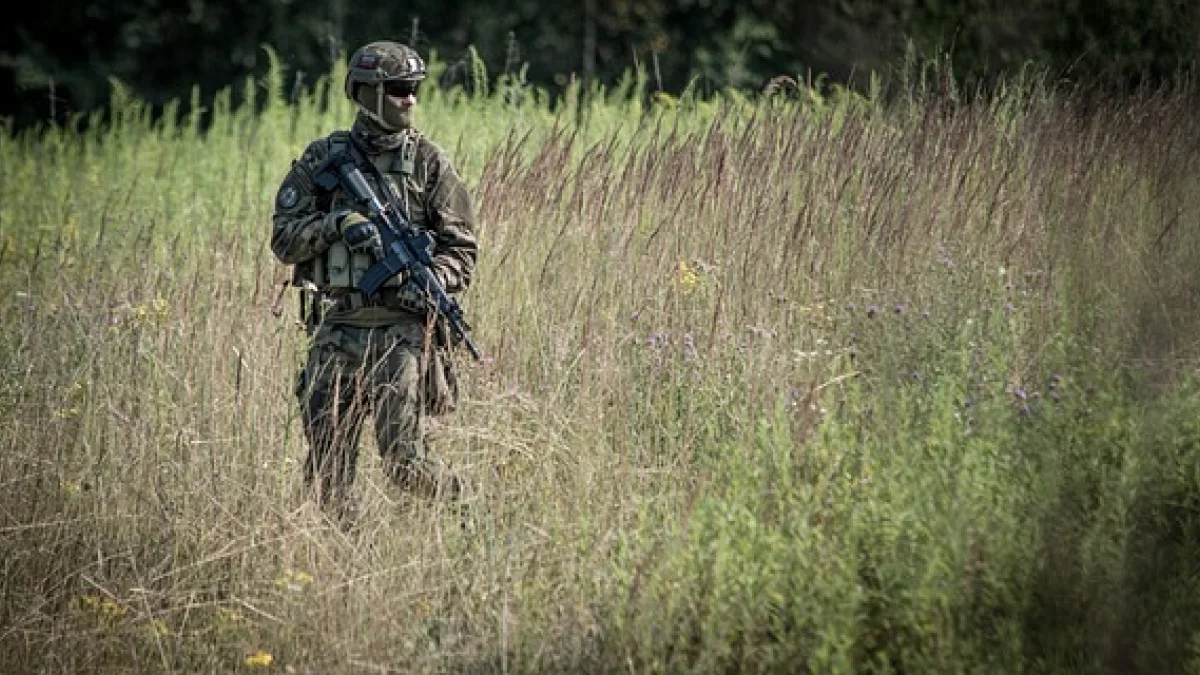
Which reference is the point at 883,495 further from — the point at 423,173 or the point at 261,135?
the point at 261,135

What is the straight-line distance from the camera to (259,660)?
5762 mm

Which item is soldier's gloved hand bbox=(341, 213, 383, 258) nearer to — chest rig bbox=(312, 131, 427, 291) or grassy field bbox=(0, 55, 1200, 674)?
chest rig bbox=(312, 131, 427, 291)

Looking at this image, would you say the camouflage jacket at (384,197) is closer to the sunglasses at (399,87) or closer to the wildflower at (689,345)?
the sunglasses at (399,87)

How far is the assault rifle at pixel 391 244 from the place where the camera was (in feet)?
20.6

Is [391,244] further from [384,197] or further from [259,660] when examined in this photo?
[259,660]

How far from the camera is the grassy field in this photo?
5.39 metres

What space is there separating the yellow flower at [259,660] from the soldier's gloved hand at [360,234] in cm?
125

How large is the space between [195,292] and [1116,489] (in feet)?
13.3

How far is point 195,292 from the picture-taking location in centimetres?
827

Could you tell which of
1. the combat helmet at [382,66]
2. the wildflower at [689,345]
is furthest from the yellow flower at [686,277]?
the combat helmet at [382,66]

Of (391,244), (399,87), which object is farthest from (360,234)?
(399,87)

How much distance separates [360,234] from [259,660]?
1.32 meters

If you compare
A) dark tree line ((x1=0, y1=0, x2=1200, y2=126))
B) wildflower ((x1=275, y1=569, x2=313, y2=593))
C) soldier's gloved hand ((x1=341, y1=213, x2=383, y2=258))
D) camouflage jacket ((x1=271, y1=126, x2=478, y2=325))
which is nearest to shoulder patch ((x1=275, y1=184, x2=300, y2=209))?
camouflage jacket ((x1=271, y1=126, x2=478, y2=325))

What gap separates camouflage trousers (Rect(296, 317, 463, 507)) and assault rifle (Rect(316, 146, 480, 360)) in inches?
5.9
